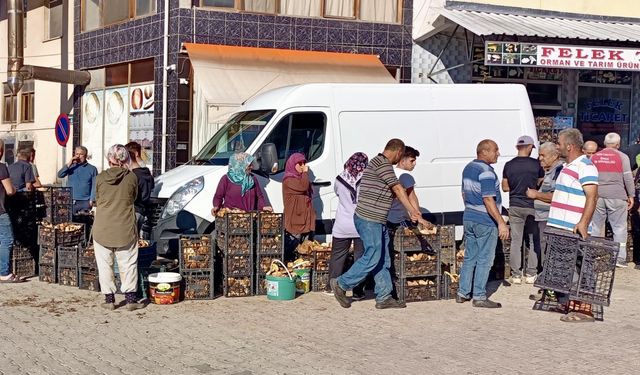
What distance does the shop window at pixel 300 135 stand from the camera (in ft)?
37.8

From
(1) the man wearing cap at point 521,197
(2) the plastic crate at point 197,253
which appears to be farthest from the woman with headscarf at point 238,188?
(1) the man wearing cap at point 521,197

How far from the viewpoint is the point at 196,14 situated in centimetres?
1759

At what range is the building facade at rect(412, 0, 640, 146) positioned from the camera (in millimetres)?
17219

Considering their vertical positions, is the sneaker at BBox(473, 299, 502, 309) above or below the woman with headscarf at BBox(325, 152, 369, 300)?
below

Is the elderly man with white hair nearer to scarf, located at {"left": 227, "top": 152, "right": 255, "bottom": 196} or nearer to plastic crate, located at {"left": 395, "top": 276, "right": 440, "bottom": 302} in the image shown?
plastic crate, located at {"left": 395, "top": 276, "right": 440, "bottom": 302}

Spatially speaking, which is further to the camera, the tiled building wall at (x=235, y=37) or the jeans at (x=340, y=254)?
the tiled building wall at (x=235, y=37)

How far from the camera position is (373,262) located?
914 centimetres

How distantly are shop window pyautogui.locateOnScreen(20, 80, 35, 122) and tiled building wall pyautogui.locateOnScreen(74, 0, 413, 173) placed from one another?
5283 millimetres

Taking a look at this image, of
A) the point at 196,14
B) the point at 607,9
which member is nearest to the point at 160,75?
the point at 196,14

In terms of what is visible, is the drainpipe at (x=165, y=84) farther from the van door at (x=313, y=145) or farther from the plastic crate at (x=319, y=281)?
the plastic crate at (x=319, y=281)

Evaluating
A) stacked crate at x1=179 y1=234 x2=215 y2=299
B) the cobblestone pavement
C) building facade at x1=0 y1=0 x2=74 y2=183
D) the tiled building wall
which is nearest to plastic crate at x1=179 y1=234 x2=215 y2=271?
stacked crate at x1=179 y1=234 x2=215 y2=299

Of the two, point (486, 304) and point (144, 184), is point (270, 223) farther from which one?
point (486, 304)

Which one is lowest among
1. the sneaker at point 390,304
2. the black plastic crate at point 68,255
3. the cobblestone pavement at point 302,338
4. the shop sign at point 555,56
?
the cobblestone pavement at point 302,338

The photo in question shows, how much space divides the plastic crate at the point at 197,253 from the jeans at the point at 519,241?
13.1 ft
